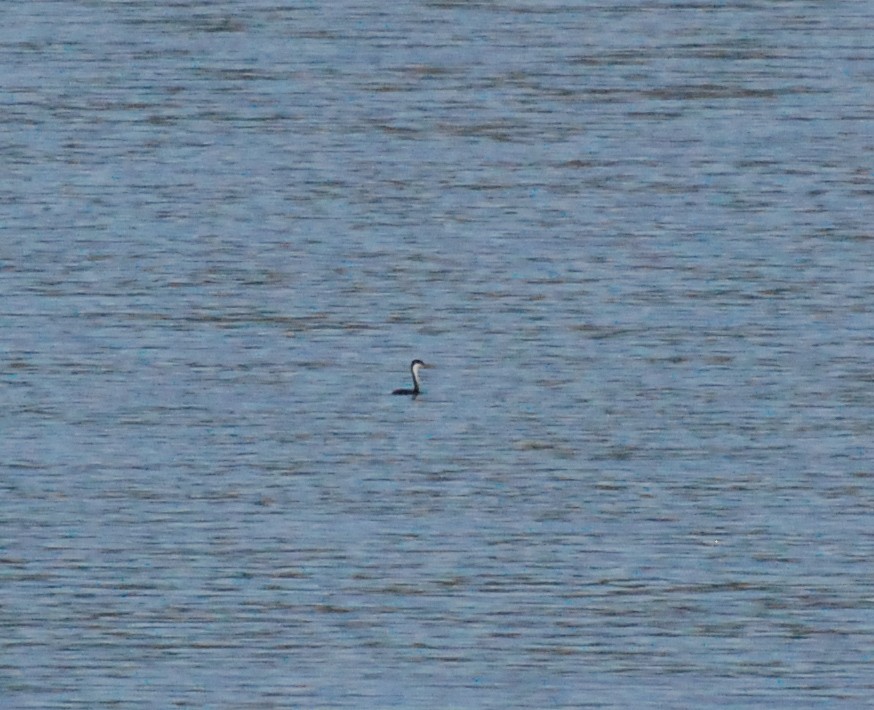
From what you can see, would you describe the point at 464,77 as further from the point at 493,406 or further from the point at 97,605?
the point at 97,605

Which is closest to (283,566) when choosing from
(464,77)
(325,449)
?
(325,449)

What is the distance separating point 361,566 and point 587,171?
384 cm

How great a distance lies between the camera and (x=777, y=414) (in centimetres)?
1080

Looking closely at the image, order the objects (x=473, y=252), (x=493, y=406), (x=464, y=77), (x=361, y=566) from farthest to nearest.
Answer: (x=464, y=77), (x=473, y=252), (x=493, y=406), (x=361, y=566)

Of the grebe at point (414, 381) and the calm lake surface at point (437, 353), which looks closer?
the calm lake surface at point (437, 353)

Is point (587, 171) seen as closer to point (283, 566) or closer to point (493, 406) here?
point (493, 406)

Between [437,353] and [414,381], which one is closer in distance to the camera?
[414,381]

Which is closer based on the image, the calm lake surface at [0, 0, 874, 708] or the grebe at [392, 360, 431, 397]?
the calm lake surface at [0, 0, 874, 708]

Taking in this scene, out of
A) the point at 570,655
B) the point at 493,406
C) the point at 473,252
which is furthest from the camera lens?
the point at 473,252

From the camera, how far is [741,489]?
401 inches

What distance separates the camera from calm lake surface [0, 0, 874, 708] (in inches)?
357

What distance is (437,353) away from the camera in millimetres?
11367

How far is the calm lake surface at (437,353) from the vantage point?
357 inches

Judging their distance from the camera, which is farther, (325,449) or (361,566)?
(325,449)
